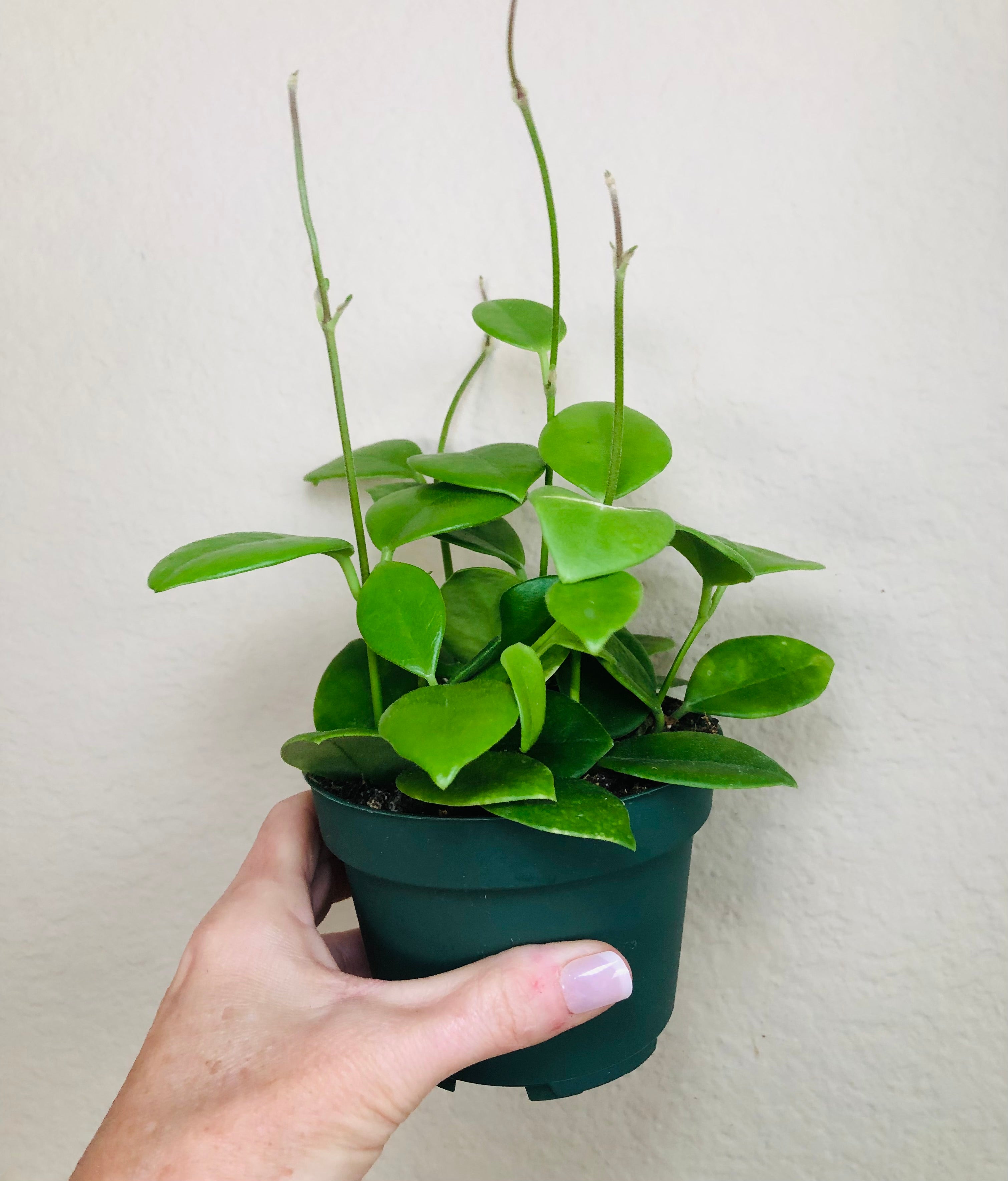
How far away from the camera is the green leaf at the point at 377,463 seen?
2.08 ft

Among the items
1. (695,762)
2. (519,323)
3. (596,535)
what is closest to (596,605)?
(596,535)

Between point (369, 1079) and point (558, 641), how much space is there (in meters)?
0.25

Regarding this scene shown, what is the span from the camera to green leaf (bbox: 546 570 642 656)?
0.42 meters

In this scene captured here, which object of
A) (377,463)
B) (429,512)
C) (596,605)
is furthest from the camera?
(377,463)

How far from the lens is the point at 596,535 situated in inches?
17.3

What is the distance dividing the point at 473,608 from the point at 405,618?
0.40 ft

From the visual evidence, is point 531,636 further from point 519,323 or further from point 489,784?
point 519,323

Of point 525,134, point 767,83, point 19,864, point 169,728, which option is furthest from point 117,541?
point 767,83

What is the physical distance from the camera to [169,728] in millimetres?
854

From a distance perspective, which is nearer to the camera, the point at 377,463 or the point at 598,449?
the point at 598,449

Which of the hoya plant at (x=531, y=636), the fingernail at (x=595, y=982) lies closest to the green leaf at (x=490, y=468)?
the hoya plant at (x=531, y=636)

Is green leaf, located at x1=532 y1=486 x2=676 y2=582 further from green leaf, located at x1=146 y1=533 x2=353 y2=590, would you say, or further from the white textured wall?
the white textured wall

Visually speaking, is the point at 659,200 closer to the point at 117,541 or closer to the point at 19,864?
the point at 117,541

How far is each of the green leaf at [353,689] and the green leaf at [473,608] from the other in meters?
0.04
